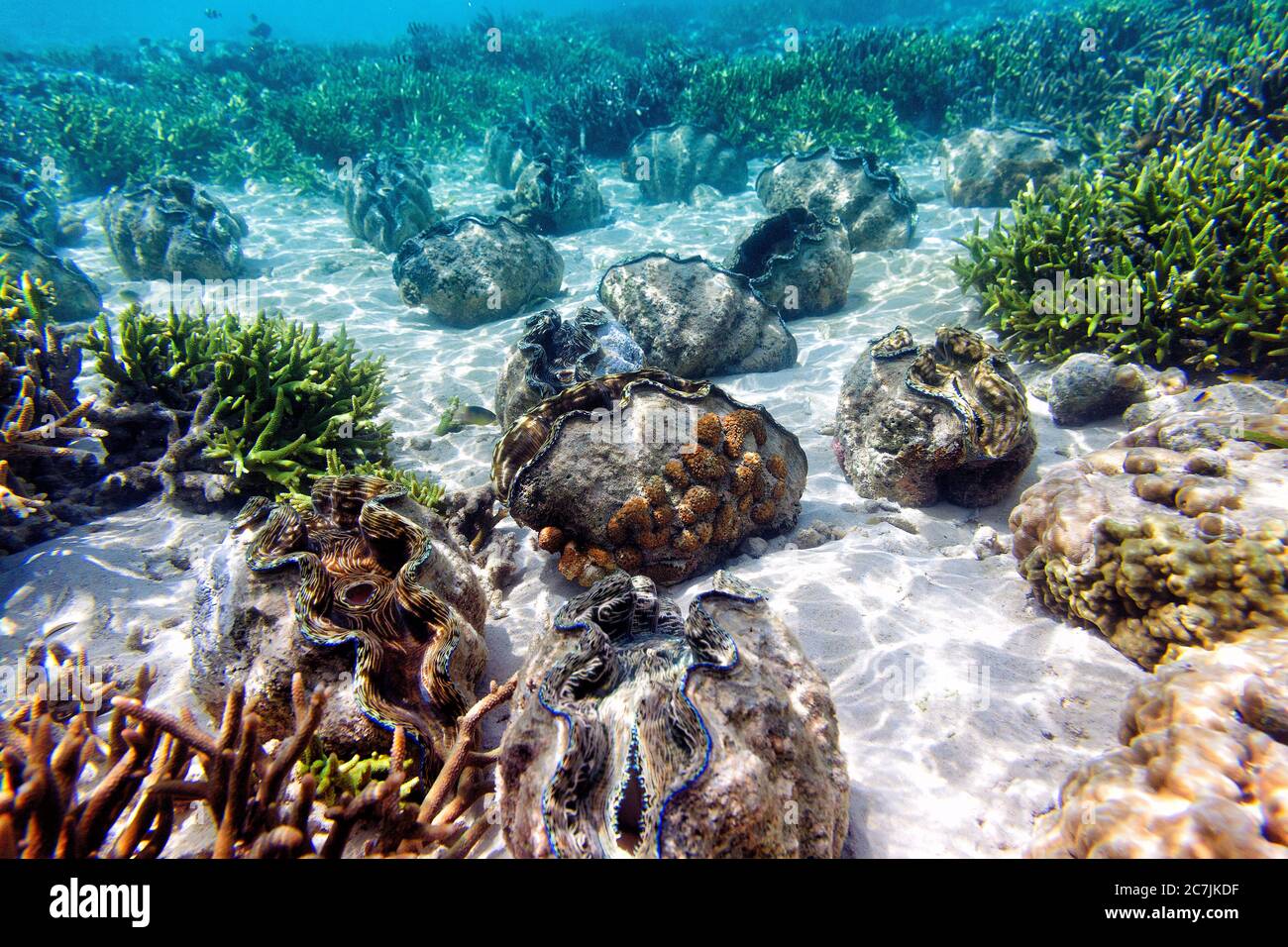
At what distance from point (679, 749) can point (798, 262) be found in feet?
23.8

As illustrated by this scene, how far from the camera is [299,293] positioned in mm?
9703

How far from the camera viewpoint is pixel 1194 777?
6.25 feet

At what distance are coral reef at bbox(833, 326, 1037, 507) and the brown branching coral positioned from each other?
12.5 ft

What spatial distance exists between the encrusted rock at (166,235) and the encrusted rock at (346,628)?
9.26 m

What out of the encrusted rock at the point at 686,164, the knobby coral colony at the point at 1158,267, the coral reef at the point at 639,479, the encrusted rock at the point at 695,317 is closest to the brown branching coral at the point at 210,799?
the coral reef at the point at 639,479

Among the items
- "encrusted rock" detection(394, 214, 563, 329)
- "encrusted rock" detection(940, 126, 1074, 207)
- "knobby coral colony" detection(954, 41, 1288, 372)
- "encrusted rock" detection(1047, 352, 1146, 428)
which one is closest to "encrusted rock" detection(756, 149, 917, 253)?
"encrusted rock" detection(940, 126, 1074, 207)

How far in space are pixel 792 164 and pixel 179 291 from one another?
10725mm

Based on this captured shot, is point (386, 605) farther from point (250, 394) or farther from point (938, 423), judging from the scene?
point (938, 423)

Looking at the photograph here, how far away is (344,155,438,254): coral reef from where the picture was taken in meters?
10.9

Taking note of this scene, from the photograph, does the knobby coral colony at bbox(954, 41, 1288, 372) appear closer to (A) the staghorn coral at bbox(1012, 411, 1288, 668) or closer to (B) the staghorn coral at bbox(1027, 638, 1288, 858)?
(A) the staghorn coral at bbox(1012, 411, 1288, 668)

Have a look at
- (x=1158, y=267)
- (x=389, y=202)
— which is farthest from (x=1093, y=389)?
(x=389, y=202)

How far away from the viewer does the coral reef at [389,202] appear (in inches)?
429

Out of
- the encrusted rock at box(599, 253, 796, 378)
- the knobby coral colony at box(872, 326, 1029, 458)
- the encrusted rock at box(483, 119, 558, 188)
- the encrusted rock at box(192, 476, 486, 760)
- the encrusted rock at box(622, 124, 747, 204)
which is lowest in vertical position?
the encrusted rock at box(192, 476, 486, 760)
